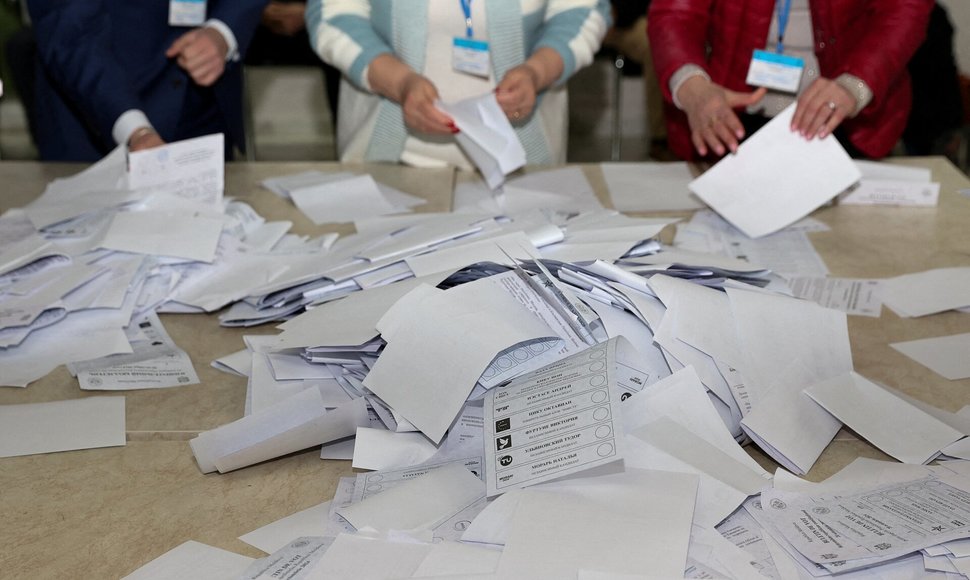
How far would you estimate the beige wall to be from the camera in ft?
15.4

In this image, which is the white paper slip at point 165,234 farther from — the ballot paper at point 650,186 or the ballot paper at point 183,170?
the ballot paper at point 650,186

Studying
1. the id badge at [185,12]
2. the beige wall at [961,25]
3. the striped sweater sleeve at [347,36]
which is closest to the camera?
the striped sweater sleeve at [347,36]

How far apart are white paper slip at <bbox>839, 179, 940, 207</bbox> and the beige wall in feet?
10.8

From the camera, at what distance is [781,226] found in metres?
1.72

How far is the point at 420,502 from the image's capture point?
96cm

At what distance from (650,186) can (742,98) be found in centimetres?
27

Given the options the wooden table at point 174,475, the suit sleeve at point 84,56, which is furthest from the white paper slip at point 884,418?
the suit sleeve at point 84,56

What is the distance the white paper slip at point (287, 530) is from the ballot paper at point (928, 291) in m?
0.94

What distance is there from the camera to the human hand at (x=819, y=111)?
1.78 meters

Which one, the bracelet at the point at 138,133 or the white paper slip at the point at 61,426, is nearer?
the white paper slip at the point at 61,426

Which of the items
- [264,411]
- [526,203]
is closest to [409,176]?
[526,203]

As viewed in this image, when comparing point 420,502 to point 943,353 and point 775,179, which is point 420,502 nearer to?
point 943,353

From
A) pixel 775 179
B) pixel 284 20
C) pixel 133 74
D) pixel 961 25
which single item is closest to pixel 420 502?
pixel 775 179

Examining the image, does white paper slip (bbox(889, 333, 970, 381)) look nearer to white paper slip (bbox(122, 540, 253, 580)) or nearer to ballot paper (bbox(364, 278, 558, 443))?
ballot paper (bbox(364, 278, 558, 443))
